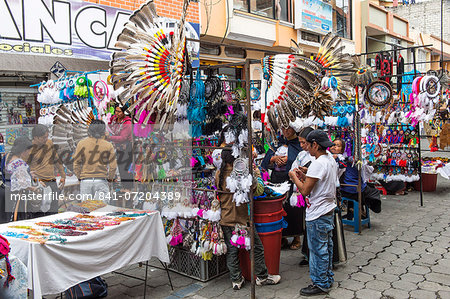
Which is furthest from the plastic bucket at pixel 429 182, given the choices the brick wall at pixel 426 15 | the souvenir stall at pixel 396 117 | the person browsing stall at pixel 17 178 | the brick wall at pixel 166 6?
the brick wall at pixel 426 15

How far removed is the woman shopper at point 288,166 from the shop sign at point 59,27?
11.9 ft

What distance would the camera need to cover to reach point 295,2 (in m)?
13.4

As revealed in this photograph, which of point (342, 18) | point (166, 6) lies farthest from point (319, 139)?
point (342, 18)

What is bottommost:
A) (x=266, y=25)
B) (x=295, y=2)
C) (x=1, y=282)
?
(x=1, y=282)

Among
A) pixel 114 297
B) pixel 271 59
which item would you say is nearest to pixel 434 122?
pixel 271 59

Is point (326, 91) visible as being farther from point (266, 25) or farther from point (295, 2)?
point (295, 2)

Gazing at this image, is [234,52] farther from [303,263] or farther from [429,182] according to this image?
[303,263]

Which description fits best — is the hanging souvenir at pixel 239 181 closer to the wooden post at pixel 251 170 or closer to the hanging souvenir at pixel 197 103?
the wooden post at pixel 251 170

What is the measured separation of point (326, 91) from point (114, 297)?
366cm

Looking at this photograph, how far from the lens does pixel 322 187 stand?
13.0 feet

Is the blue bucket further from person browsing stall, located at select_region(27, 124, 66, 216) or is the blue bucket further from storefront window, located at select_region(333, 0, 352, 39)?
storefront window, located at select_region(333, 0, 352, 39)

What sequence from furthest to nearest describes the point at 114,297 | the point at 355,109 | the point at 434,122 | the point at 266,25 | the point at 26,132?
the point at 266,25 < the point at 434,122 < the point at 26,132 < the point at 355,109 < the point at 114,297

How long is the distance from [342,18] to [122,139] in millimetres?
13507

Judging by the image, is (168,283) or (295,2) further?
(295,2)
